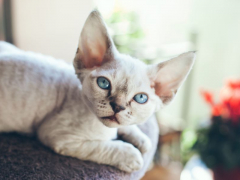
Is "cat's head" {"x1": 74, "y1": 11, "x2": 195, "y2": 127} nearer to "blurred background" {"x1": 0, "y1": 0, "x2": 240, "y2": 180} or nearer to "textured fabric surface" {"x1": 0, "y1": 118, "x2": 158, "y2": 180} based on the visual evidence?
"textured fabric surface" {"x1": 0, "y1": 118, "x2": 158, "y2": 180}

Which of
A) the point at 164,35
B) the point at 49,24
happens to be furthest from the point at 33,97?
the point at 164,35

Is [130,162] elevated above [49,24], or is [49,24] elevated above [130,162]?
[49,24]

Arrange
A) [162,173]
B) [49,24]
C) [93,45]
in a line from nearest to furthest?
[93,45], [49,24], [162,173]

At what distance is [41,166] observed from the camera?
28.2 inches

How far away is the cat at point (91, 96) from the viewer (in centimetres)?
69

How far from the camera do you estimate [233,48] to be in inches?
93.3

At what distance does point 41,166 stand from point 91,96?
260 millimetres

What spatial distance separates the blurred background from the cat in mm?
746

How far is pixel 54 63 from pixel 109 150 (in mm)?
425

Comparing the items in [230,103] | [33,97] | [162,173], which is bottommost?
[162,173]

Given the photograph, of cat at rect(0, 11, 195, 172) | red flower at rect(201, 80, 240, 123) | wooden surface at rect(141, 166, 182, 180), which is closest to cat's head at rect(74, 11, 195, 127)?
cat at rect(0, 11, 195, 172)

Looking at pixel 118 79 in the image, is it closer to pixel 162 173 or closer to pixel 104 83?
pixel 104 83

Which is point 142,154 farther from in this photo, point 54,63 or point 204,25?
point 204,25

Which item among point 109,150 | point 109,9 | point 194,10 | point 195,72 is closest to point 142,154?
point 109,150
